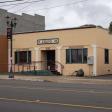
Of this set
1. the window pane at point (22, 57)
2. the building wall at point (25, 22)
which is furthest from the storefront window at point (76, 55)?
the building wall at point (25, 22)

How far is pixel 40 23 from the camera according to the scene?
234ft

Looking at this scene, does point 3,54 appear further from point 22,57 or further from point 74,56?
point 74,56

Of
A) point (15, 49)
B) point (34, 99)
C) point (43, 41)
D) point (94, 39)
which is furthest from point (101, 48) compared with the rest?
point (34, 99)

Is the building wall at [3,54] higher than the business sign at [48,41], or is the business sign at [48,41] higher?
the business sign at [48,41]

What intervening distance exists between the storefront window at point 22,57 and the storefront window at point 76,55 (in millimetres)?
5400

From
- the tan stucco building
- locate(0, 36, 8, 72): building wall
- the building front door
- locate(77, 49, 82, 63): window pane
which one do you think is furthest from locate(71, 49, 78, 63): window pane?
locate(0, 36, 8, 72): building wall

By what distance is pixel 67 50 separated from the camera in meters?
44.5

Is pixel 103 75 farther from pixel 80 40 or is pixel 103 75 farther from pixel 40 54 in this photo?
pixel 40 54

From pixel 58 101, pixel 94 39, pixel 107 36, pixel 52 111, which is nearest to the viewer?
pixel 52 111

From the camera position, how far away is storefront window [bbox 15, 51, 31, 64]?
47.8 m

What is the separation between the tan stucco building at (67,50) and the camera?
42750 millimetres

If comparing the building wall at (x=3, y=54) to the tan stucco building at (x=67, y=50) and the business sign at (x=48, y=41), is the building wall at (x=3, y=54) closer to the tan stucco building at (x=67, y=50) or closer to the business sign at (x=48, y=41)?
the tan stucco building at (x=67, y=50)

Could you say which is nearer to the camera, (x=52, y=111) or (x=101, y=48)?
(x=52, y=111)

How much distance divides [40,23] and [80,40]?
28747 millimetres
